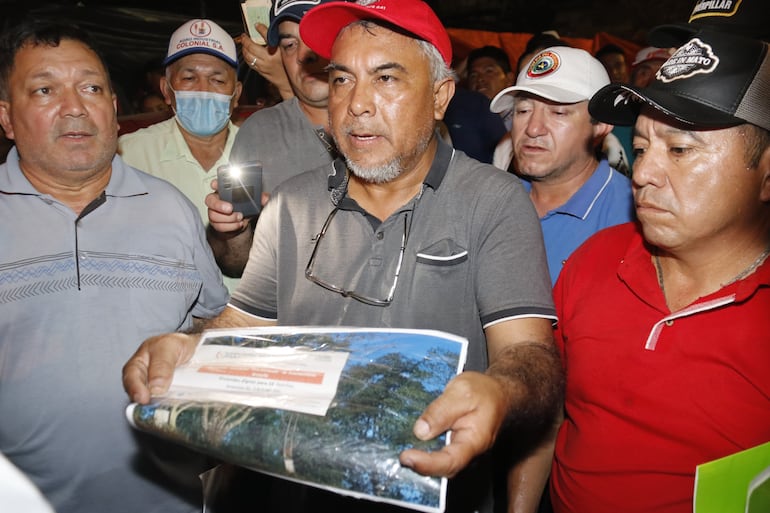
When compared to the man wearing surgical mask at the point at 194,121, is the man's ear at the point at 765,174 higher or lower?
higher

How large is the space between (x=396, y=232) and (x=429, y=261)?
0.56 ft

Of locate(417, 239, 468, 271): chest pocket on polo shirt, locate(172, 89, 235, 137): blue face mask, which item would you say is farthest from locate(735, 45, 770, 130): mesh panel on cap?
locate(172, 89, 235, 137): blue face mask

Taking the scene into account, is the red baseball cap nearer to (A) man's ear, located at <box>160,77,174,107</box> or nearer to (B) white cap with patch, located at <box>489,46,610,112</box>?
(B) white cap with patch, located at <box>489,46,610,112</box>

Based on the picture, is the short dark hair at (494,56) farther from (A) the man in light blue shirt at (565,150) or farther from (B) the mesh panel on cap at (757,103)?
(B) the mesh panel on cap at (757,103)

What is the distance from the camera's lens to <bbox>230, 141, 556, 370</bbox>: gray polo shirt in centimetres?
174

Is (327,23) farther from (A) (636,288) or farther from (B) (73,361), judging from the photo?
(B) (73,361)

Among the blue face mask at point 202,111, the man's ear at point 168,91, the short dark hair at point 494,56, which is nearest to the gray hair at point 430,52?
the blue face mask at point 202,111

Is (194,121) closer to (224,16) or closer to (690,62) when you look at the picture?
(690,62)

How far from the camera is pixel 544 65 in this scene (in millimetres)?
3043

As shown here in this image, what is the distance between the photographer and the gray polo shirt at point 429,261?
1.74m

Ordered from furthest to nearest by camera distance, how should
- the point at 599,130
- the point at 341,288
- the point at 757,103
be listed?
the point at 599,130 < the point at 341,288 < the point at 757,103

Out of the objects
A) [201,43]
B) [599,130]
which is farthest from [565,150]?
[201,43]

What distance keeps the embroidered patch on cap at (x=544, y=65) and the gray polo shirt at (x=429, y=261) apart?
1.31 m

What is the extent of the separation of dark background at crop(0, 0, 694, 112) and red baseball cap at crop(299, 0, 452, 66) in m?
6.42
